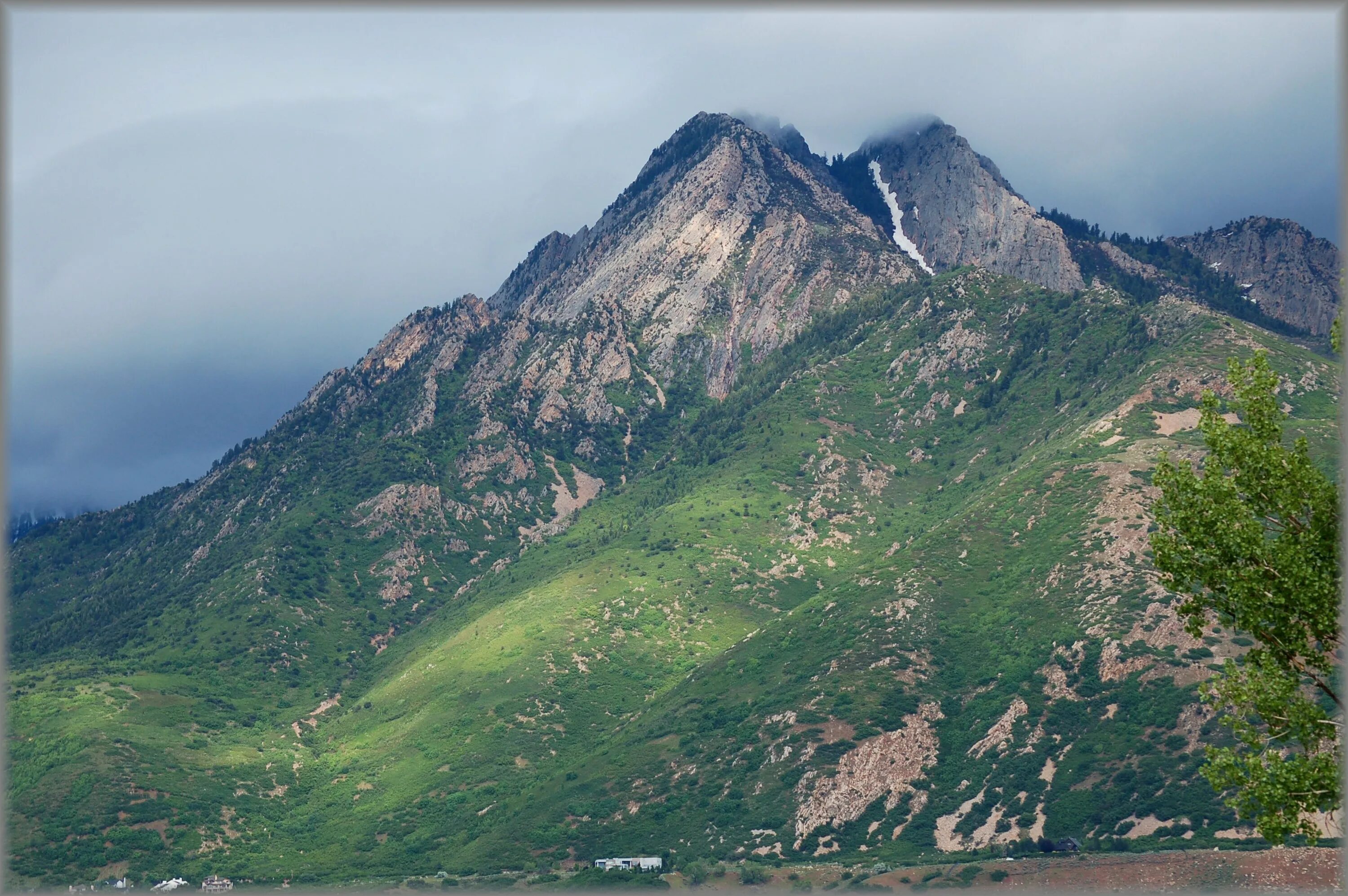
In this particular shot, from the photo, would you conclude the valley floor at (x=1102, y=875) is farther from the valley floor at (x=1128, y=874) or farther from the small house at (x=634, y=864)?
the small house at (x=634, y=864)

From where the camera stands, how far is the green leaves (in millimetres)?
30922

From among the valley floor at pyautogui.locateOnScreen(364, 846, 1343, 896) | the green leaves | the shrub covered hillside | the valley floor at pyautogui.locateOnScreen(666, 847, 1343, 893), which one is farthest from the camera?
the shrub covered hillside

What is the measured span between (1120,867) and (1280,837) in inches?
3255

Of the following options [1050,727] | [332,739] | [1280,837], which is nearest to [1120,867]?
[1050,727]

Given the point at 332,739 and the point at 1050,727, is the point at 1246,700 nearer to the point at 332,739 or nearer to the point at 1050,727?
the point at 1050,727

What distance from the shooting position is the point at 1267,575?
3150 cm

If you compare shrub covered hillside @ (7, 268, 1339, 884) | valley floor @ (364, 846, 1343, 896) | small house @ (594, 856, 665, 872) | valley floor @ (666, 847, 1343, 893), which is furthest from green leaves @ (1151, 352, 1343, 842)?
small house @ (594, 856, 665, 872)

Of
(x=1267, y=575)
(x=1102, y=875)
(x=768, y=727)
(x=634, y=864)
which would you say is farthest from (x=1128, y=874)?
(x=1267, y=575)

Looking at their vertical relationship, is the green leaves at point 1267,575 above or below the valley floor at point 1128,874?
above

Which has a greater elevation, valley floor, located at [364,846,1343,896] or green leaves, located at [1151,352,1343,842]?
green leaves, located at [1151,352,1343,842]

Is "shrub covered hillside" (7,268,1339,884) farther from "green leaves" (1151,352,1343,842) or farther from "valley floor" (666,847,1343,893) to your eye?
"green leaves" (1151,352,1343,842)

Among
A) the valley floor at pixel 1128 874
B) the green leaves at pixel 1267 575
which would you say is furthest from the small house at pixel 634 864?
the green leaves at pixel 1267 575

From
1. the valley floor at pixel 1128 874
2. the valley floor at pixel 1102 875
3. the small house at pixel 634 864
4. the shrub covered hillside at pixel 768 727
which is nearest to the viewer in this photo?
the valley floor at pixel 1128 874

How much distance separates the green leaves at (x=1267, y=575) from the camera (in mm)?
30922
